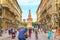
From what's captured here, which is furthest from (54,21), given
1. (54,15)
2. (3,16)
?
(3,16)

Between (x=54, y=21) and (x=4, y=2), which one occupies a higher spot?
(x=4, y=2)

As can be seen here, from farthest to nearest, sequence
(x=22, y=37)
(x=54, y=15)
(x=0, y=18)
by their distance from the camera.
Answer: (x=54, y=15) < (x=0, y=18) < (x=22, y=37)

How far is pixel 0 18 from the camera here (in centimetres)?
7431

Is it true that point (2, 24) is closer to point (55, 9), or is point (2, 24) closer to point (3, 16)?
point (3, 16)

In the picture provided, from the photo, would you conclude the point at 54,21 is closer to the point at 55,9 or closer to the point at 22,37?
the point at 55,9

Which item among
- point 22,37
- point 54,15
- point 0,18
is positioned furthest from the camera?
point 54,15

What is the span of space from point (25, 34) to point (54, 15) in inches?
2511

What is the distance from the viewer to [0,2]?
76875 millimetres

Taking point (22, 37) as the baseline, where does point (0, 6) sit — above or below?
above

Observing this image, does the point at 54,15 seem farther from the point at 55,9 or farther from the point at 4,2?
the point at 4,2

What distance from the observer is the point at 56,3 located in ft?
255

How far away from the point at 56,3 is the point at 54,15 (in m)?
3.99

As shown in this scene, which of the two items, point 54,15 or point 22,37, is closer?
point 22,37

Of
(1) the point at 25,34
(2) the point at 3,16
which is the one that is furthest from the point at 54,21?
(1) the point at 25,34
